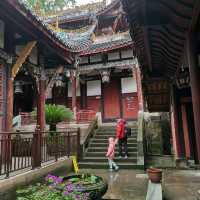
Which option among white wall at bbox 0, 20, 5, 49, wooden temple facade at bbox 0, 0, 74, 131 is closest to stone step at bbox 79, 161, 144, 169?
wooden temple facade at bbox 0, 0, 74, 131

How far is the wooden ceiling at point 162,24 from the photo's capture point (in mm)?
2742

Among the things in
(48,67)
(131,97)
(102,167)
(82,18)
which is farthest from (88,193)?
(82,18)

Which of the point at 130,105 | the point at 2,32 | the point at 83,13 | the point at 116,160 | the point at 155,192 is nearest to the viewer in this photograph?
the point at 155,192

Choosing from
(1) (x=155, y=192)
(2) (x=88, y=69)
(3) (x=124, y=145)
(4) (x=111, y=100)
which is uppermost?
(2) (x=88, y=69)

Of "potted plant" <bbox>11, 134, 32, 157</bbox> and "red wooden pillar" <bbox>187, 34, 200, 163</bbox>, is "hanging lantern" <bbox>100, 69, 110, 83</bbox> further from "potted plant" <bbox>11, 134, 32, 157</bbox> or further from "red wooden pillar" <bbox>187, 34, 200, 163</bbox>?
"red wooden pillar" <bbox>187, 34, 200, 163</bbox>

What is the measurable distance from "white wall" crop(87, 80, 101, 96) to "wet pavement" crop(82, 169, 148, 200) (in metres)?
9.88

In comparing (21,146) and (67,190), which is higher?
(21,146)

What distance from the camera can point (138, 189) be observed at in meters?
5.99

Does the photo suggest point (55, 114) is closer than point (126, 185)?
No

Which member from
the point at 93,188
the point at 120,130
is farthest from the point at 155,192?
the point at 120,130

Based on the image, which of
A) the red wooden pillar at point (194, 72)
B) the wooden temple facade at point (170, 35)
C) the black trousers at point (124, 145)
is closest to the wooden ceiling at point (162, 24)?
the wooden temple facade at point (170, 35)

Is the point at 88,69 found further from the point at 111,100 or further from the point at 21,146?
the point at 21,146

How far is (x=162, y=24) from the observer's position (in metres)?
3.26

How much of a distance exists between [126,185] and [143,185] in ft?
1.51
